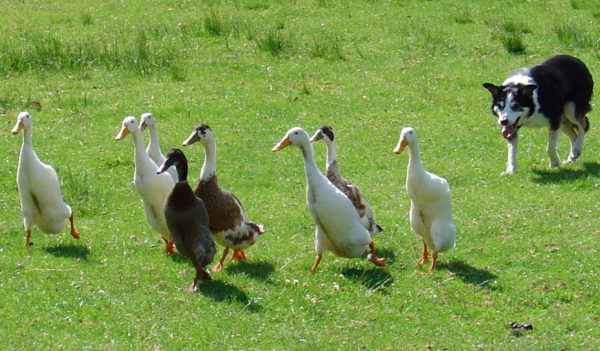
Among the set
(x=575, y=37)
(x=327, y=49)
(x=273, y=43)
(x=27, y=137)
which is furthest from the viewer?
(x=575, y=37)

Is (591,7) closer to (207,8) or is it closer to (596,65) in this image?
(596,65)

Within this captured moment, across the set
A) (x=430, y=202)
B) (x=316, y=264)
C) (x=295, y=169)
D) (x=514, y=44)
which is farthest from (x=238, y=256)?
(x=514, y=44)

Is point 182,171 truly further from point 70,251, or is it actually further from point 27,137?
point 27,137

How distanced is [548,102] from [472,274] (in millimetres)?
4436

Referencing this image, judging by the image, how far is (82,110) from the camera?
1485cm

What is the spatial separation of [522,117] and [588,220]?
250cm

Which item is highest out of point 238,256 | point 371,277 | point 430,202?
point 430,202

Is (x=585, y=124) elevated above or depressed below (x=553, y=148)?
above

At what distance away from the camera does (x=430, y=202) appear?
9391 mm

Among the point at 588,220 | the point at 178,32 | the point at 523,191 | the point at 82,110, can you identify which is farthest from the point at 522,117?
the point at 178,32

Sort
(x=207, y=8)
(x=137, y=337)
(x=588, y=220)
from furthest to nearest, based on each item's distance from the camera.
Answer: (x=207, y=8), (x=588, y=220), (x=137, y=337)

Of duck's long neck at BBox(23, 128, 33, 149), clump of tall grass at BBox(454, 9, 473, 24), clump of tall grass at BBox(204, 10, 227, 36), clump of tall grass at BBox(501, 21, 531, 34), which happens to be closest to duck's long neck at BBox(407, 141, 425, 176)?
duck's long neck at BBox(23, 128, 33, 149)

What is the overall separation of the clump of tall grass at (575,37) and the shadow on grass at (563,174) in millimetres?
5225

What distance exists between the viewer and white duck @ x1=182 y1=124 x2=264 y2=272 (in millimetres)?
9422
